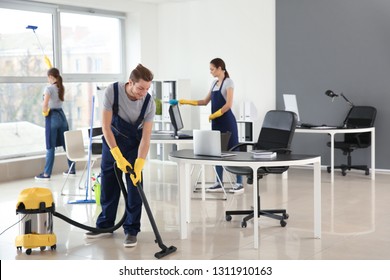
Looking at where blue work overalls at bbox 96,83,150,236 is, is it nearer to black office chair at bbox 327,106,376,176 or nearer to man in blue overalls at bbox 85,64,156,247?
man in blue overalls at bbox 85,64,156,247

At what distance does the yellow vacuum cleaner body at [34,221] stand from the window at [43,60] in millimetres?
3680

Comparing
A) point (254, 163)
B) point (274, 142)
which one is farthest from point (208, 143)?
point (274, 142)

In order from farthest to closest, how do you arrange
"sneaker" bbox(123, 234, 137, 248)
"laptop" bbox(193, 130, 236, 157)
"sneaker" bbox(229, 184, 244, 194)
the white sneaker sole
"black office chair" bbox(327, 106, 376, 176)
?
1. "black office chair" bbox(327, 106, 376, 176)
2. "sneaker" bbox(229, 184, 244, 194)
3. the white sneaker sole
4. "laptop" bbox(193, 130, 236, 157)
5. "sneaker" bbox(123, 234, 137, 248)

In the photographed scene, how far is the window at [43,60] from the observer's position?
374 inches

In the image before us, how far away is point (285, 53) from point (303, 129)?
174cm

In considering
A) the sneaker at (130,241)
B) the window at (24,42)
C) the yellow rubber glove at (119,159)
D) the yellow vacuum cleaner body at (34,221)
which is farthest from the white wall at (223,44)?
the yellow vacuum cleaner body at (34,221)

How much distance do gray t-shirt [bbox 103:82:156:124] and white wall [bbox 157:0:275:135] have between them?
518 cm

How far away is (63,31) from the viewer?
10391 millimetres

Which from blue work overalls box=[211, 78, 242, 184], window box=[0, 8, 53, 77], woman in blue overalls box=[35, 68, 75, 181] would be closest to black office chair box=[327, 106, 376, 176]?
blue work overalls box=[211, 78, 242, 184]

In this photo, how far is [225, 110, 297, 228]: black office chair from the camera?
19.4 feet

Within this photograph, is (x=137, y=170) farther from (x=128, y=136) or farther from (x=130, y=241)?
(x=130, y=241)

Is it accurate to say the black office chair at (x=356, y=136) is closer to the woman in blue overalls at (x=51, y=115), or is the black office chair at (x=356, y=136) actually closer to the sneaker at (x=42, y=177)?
the woman in blue overalls at (x=51, y=115)

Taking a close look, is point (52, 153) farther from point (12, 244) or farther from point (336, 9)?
point (336, 9)
